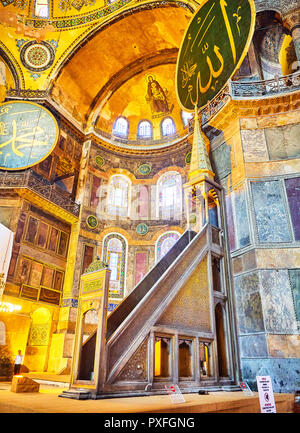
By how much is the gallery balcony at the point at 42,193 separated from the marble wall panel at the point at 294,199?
9.38 metres

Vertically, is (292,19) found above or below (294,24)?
above

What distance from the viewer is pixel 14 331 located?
10.3m

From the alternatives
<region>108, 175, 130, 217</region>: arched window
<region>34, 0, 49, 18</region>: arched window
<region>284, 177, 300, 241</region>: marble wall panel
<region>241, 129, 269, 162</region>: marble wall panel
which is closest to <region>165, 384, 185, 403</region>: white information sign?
<region>284, 177, 300, 241</region>: marble wall panel

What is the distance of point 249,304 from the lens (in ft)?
19.0

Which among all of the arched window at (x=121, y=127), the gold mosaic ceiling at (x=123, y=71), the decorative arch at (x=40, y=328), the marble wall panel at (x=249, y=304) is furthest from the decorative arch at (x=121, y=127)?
the marble wall panel at (x=249, y=304)

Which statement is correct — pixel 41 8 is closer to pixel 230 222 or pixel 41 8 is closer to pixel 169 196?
pixel 169 196

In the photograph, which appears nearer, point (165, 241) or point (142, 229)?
point (165, 241)

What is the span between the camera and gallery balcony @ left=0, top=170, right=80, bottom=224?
11.8 metres

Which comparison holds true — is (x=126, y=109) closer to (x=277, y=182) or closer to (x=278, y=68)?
(x=278, y=68)

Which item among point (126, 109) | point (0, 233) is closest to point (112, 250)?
point (0, 233)

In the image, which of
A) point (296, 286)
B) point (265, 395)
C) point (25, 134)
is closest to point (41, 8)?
point (25, 134)

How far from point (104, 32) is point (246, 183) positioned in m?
13.2

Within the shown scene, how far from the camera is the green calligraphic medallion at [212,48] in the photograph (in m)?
7.74

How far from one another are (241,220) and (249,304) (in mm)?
1752
